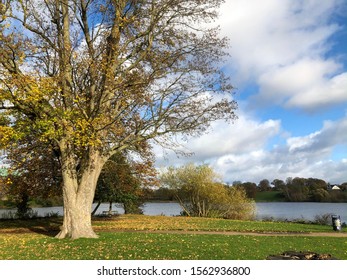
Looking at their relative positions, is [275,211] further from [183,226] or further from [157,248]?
[157,248]

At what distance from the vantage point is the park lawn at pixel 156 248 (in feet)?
36.4

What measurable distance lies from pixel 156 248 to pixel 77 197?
5.59 meters

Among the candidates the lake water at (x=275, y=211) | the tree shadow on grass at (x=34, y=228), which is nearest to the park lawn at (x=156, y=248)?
the tree shadow on grass at (x=34, y=228)

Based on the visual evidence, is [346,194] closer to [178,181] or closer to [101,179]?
[178,181]

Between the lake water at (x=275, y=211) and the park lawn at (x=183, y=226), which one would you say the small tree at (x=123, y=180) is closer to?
the park lawn at (x=183, y=226)

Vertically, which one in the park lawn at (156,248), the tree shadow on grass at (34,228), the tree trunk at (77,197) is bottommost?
the park lawn at (156,248)

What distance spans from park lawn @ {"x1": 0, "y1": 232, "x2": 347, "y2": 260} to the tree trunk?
3.40 ft

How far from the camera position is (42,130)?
14930mm

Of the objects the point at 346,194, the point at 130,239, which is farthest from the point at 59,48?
the point at 346,194

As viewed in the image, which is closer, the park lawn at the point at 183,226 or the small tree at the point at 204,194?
the park lawn at the point at 183,226

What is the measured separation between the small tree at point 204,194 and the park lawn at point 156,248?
1961 cm

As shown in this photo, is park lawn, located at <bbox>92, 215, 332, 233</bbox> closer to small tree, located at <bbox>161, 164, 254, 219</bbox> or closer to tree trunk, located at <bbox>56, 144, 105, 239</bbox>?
tree trunk, located at <bbox>56, 144, 105, 239</bbox>

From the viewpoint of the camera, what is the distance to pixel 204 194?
3653 centimetres

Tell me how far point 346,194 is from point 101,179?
191 ft
